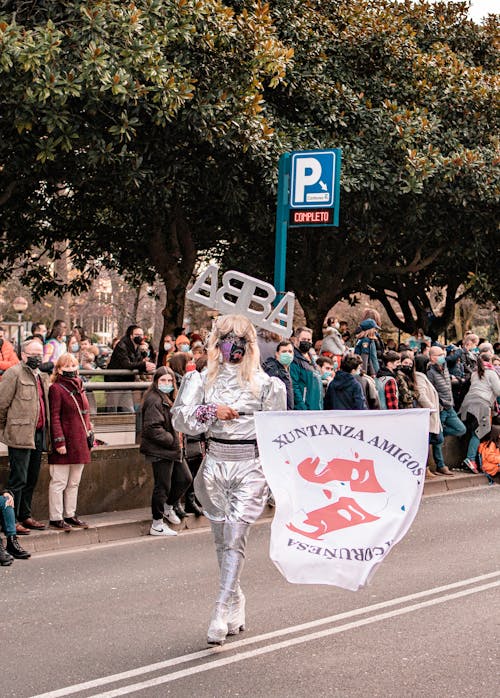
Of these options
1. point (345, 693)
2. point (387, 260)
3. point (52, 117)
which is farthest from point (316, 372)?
point (387, 260)

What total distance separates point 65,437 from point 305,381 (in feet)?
10.9

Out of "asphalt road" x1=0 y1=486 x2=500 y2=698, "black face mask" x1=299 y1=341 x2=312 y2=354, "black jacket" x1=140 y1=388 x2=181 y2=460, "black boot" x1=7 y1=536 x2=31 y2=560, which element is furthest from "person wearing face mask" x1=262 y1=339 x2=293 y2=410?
"black boot" x1=7 y1=536 x2=31 y2=560

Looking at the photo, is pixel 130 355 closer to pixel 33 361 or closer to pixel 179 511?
pixel 179 511

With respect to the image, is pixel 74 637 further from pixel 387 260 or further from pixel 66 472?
pixel 387 260

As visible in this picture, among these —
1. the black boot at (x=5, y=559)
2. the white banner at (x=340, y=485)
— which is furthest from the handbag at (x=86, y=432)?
the white banner at (x=340, y=485)

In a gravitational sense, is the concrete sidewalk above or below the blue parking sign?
below

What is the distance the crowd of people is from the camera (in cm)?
1030

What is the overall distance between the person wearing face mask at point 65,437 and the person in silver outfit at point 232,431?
4.10m

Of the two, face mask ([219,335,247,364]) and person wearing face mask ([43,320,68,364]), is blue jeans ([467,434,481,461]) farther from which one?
face mask ([219,335,247,364])

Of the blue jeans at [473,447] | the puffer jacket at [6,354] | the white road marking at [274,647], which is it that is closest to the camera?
the white road marking at [274,647]

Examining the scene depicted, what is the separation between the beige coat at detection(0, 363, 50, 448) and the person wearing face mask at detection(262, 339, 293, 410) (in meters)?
2.64

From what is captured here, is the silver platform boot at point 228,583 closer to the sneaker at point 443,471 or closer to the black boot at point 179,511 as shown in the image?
the black boot at point 179,511

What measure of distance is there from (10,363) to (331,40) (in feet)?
32.8

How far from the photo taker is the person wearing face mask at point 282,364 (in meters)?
11.6
